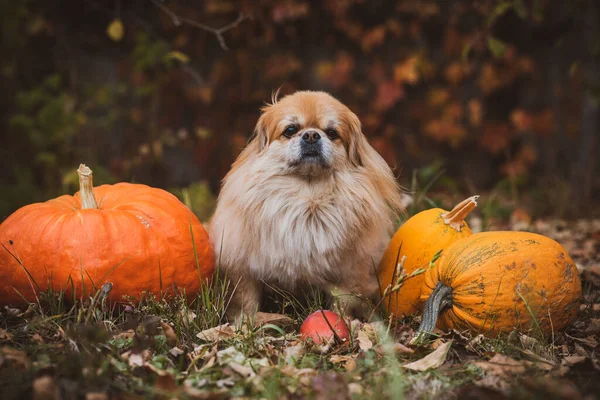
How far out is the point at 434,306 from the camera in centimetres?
211

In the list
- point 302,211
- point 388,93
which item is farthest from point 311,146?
point 388,93

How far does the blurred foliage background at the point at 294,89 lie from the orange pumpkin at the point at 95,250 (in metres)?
2.96

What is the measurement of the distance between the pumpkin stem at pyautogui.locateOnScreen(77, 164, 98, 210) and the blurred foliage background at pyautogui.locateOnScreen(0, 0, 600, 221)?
2.89m

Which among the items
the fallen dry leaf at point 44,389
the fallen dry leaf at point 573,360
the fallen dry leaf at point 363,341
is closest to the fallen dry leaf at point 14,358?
the fallen dry leaf at point 44,389

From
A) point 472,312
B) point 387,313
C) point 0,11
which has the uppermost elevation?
point 0,11

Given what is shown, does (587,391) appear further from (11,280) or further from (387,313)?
(11,280)

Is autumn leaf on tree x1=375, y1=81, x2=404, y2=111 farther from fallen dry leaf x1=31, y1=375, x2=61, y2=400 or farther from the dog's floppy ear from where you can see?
fallen dry leaf x1=31, y1=375, x2=61, y2=400

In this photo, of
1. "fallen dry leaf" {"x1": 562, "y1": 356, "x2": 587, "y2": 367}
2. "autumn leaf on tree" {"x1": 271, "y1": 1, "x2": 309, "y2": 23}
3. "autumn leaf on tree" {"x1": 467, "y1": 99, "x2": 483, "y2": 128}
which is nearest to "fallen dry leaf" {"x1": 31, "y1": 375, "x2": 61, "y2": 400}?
"fallen dry leaf" {"x1": 562, "y1": 356, "x2": 587, "y2": 367}

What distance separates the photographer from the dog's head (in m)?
2.42

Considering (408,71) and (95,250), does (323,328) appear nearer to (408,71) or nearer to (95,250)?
(95,250)

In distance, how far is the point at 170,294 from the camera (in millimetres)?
2350

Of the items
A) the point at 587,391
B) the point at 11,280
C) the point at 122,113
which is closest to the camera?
the point at 587,391

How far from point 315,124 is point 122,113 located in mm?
3734

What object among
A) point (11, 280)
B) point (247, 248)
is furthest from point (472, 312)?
Answer: point (11, 280)
